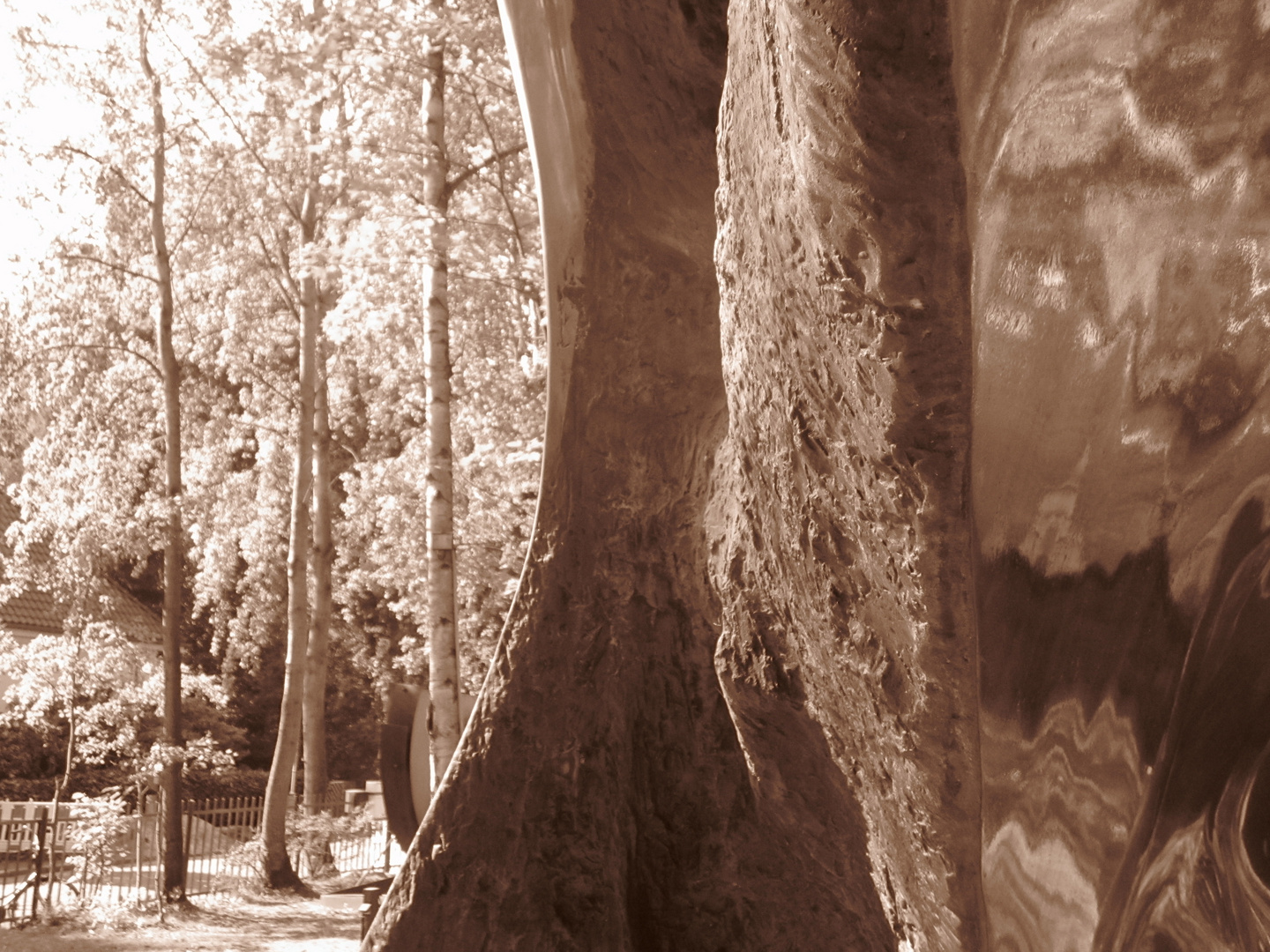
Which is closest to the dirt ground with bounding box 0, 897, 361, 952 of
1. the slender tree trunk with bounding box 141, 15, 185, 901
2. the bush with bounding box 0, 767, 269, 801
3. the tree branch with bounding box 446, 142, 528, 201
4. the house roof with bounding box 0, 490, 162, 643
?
the slender tree trunk with bounding box 141, 15, 185, 901

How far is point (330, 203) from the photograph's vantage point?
17797 millimetres

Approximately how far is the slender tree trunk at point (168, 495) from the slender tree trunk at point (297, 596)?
49.1 inches

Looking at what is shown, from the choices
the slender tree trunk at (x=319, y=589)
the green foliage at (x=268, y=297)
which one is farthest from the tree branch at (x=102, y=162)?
the slender tree trunk at (x=319, y=589)

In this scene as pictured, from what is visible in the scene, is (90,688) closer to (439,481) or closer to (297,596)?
(297,596)

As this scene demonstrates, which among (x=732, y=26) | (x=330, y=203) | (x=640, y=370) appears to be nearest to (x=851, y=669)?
(x=732, y=26)

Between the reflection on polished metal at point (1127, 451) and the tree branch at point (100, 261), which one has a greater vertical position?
the tree branch at point (100, 261)

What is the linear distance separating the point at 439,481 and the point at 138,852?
868cm

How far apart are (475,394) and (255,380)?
239 inches

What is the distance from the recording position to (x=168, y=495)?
17109 millimetres

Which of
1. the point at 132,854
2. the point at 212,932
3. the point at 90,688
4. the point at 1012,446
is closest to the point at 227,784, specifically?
the point at 132,854

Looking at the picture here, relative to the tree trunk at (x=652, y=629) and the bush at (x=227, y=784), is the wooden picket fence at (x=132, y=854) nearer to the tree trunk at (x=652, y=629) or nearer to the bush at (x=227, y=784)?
the bush at (x=227, y=784)

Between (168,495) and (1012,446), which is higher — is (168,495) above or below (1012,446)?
above

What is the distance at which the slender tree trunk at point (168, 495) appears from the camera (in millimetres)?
16828

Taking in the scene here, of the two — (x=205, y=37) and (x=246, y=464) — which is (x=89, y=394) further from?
(x=246, y=464)
